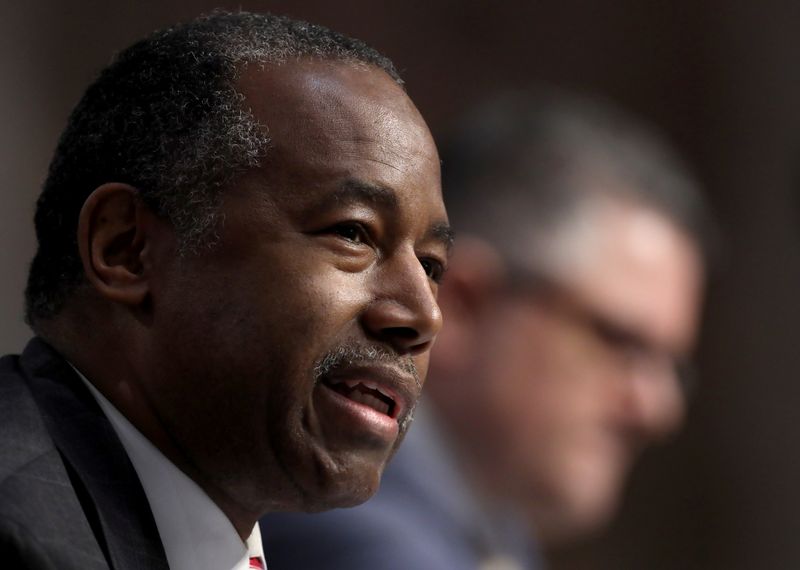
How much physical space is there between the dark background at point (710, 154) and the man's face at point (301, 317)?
2941 mm

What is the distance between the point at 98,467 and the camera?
69.1 inches

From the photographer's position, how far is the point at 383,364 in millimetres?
1846

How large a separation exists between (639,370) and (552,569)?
0.86 metres

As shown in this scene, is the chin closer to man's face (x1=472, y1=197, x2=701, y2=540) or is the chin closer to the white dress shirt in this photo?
the white dress shirt

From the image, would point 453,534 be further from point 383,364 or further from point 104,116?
point 104,116

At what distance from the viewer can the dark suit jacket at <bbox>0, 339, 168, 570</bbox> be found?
1551 millimetres

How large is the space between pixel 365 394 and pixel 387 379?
0.12ft

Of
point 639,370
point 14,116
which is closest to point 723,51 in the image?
point 639,370

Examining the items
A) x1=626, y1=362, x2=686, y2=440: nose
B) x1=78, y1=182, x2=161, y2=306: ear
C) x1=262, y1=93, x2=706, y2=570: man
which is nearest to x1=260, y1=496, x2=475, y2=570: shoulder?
x1=262, y1=93, x2=706, y2=570: man

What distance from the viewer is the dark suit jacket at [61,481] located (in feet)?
5.09

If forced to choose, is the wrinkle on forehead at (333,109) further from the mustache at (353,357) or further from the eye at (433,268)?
the mustache at (353,357)

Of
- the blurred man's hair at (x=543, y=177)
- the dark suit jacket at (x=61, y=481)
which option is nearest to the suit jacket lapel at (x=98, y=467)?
the dark suit jacket at (x=61, y=481)

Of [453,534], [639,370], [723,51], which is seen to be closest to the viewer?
[453,534]

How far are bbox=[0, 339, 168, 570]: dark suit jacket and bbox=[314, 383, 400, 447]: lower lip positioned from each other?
0.27m
